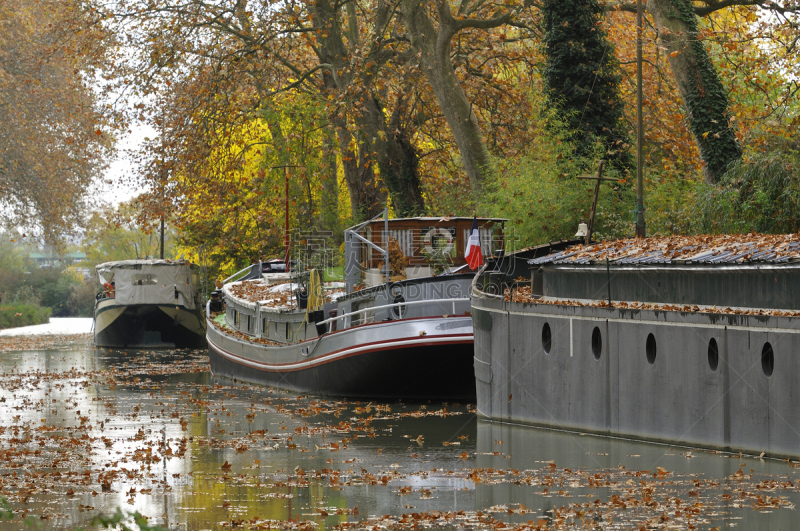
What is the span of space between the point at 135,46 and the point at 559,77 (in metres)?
14.1

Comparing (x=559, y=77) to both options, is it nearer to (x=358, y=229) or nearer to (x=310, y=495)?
(x=358, y=229)

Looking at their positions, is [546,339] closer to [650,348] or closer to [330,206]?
[650,348]

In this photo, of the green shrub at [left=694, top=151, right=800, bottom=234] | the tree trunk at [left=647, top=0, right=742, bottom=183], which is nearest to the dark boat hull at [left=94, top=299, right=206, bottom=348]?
the tree trunk at [left=647, top=0, right=742, bottom=183]

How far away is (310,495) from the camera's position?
498 inches

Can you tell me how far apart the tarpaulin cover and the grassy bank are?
29.4m

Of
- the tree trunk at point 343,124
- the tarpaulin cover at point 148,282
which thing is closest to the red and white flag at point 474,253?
the tree trunk at point 343,124

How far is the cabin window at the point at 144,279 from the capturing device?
156ft

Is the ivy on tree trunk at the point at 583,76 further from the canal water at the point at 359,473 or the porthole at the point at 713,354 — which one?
the porthole at the point at 713,354

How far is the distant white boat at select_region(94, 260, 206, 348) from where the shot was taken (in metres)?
47.7

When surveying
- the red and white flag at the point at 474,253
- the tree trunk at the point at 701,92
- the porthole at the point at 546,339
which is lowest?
the porthole at the point at 546,339

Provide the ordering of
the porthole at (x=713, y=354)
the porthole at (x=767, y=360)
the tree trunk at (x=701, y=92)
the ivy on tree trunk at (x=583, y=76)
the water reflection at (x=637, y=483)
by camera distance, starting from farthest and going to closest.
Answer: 1. the ivy on tree trunk at (x=583, y=76)
2. the tree trunk at (x=701, y=92)
3. the porthole at (x=713, y=354)
4. the porthole at (x=767, y=360)
5. the water reflection at (x=637, y=483)

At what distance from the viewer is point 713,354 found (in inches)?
565

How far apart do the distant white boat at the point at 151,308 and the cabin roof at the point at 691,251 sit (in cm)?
3139

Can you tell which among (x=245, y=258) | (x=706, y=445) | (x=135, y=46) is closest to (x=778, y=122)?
(x=706, y=445)
